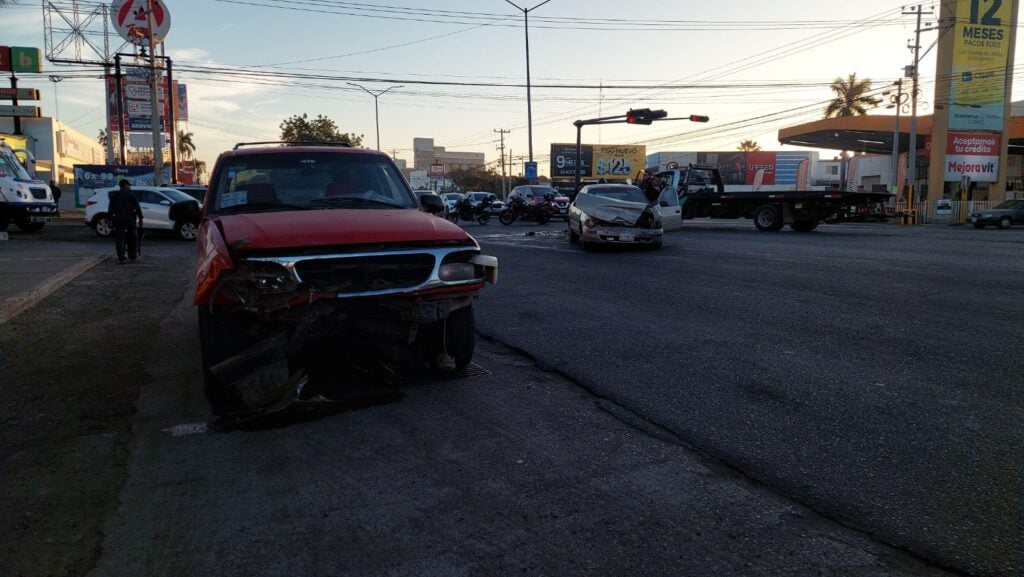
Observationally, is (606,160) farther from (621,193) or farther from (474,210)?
(621,193)

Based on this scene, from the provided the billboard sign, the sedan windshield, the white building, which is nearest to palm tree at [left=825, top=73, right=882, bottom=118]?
the billboard sign

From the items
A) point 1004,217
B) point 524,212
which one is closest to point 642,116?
point 524,212

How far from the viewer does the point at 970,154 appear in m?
37.9

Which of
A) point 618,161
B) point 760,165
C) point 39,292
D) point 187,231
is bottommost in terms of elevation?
point 39,292

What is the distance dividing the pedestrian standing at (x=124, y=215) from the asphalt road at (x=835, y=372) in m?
7.78

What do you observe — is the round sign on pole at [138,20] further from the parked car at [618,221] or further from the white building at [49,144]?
the white building at [49,144]

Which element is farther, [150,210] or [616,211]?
[150,210]

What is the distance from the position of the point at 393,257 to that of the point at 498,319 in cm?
335

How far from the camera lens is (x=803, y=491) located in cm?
324

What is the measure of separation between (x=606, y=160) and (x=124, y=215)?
232ft

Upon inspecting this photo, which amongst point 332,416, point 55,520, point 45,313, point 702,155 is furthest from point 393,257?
point 702,155

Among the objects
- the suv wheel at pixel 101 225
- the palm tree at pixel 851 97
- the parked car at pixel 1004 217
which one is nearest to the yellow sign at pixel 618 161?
the palm tree at pixel 851 97

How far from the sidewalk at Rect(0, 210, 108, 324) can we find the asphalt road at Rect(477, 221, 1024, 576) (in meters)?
5.60

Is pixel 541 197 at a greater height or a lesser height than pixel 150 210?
greater
